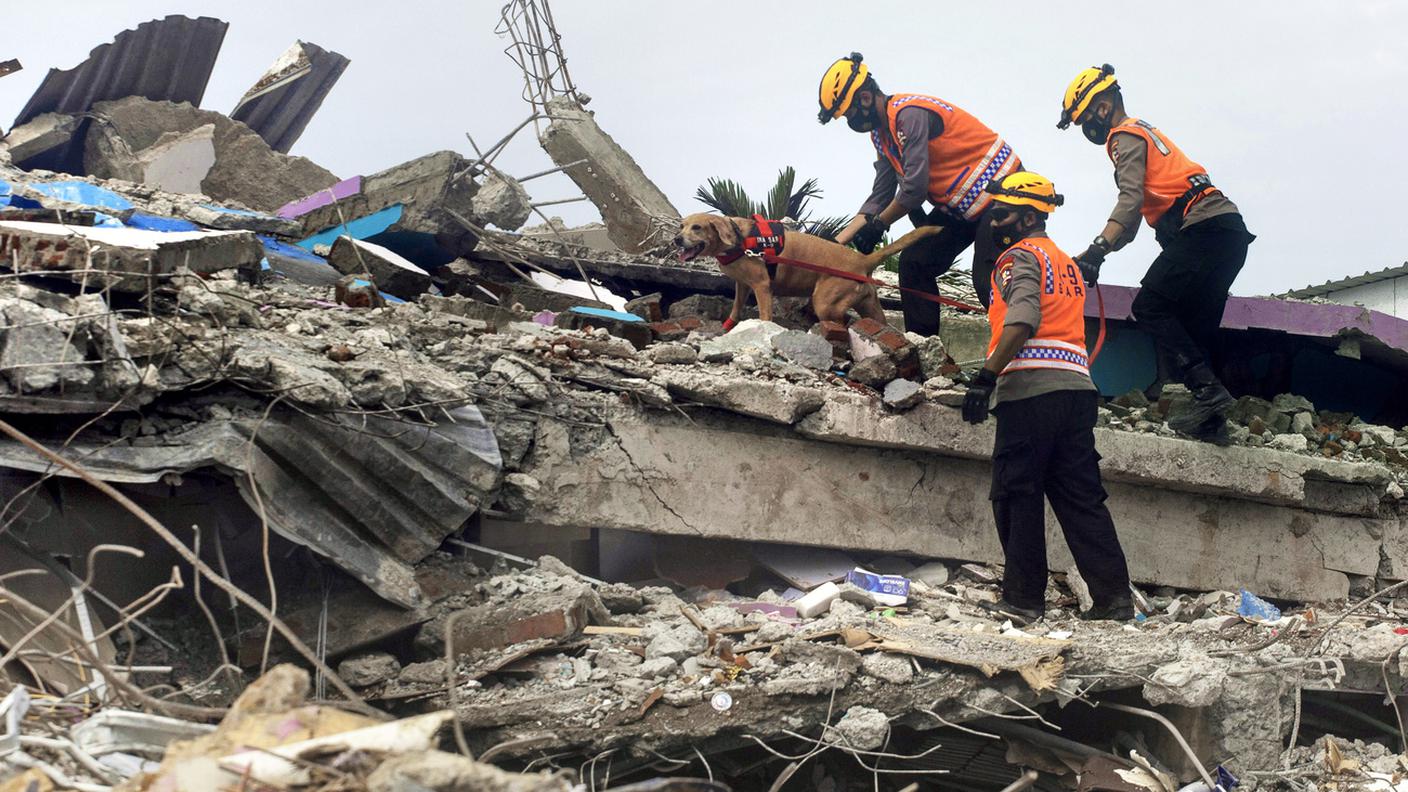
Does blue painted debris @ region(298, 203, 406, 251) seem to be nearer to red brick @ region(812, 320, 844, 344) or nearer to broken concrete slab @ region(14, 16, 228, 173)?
red brick @ region(812, 320, 844, 344)

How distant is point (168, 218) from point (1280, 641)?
233 inches

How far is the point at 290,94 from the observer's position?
11336mm

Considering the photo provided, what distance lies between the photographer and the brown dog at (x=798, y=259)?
641 centimetres

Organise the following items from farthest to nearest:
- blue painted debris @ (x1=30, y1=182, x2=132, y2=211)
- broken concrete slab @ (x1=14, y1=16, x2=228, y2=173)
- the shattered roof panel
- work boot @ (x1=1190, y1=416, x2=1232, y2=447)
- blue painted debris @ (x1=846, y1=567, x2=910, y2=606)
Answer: the shattered roof panel < broken concrete slab @ (x1=14, y1=16, x2=228, y2=173) < blue painted debris @ (x1=30, y1=182, x2=132, y2=211) < work boot @ (x1=1190, y1=416, x2=1232, y2=447) < blue painted debris @ (x1=846, y1=567, x2=910, y2=606)

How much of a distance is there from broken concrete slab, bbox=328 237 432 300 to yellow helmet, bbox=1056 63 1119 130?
3.48 m

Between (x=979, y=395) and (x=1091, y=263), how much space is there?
48.4 inches

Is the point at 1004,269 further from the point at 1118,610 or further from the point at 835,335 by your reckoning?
the point at 1118,610

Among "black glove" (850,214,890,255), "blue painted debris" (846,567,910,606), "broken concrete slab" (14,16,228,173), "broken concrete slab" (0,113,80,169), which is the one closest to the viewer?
"blue painted debris" (846,567,910,606)

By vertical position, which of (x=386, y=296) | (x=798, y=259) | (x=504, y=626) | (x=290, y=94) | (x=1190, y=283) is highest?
(x=290, y=94)

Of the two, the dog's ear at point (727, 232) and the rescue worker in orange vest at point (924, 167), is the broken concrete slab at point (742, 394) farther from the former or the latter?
the rescue worker in orange vest at point (924, 167)

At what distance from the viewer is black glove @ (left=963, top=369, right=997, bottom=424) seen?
17.6ft

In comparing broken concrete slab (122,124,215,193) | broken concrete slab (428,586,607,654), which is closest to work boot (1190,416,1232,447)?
broken concrete slab (428,586,607,654)

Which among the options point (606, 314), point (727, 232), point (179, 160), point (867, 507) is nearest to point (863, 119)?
point (727, 232)

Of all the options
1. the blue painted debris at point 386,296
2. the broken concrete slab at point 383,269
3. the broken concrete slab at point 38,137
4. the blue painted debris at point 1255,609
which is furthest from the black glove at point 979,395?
the broken concrete slab at point 38,137
